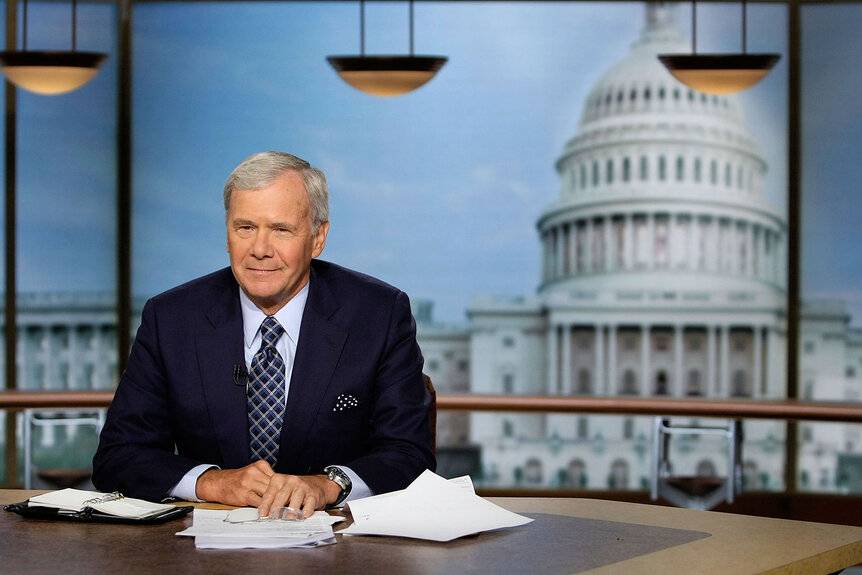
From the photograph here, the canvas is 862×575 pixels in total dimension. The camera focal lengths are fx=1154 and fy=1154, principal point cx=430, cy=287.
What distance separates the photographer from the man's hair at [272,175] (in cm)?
213

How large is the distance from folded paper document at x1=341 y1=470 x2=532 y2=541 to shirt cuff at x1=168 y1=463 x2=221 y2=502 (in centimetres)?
31

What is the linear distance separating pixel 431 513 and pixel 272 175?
74 cm

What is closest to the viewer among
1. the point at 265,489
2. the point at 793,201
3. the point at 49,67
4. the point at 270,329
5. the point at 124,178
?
the point at 265,489

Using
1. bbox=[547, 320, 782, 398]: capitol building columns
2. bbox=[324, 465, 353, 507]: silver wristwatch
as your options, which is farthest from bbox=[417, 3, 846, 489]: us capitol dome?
bbox=[324, 465, 353, 507]: silver wristwatch

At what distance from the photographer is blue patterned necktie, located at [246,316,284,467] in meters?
2.19

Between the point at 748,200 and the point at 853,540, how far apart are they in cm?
561

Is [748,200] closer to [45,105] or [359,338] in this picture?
[45,105]

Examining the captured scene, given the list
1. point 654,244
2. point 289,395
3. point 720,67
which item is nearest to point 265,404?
point 289,395

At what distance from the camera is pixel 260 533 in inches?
64.1

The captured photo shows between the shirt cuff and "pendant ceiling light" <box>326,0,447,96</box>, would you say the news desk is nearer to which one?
the shirt cuff

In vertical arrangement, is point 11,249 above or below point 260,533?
above

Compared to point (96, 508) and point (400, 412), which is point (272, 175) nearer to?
point (400, 412)

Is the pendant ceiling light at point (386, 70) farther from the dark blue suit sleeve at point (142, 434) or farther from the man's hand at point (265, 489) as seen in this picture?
the man's hand at point (265, 489)

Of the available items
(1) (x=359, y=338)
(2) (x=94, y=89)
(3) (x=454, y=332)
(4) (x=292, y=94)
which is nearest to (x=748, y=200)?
(3) (x=454, y=332)
